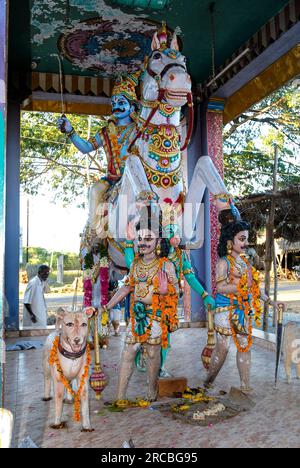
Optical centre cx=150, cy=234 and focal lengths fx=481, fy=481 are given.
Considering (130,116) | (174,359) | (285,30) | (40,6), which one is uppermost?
(40,6)

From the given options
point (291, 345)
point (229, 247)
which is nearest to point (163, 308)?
point (229, 247)

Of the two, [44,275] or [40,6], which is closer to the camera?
[40,6]

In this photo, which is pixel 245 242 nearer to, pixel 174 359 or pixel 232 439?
pixel 232 439

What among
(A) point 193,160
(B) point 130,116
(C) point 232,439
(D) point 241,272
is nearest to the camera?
(C) point 232,439

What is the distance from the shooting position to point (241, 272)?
13.4 feet

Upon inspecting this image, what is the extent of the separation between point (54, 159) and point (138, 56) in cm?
764

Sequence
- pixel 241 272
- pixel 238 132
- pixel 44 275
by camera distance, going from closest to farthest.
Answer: pixel 241 272 → pixel 44 275 → pixel 238 132

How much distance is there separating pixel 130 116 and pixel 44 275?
2928mm

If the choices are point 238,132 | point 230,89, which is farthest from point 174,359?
point 238,132

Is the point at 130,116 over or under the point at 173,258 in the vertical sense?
over

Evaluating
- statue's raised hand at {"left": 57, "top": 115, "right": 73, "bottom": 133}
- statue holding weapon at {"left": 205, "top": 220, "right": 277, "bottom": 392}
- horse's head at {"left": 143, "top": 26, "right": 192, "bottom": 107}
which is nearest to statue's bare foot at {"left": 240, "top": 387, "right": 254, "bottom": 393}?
statue holding weapon at {"left": 205, "top": 220, "right": 277, "bottom": 392}

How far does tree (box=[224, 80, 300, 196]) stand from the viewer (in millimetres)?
11516

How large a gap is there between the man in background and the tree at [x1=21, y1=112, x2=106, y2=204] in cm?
573

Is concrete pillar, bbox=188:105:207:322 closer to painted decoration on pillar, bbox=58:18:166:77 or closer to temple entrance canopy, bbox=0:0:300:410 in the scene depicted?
temple entrance canopy, bbox=0:0:300:410
